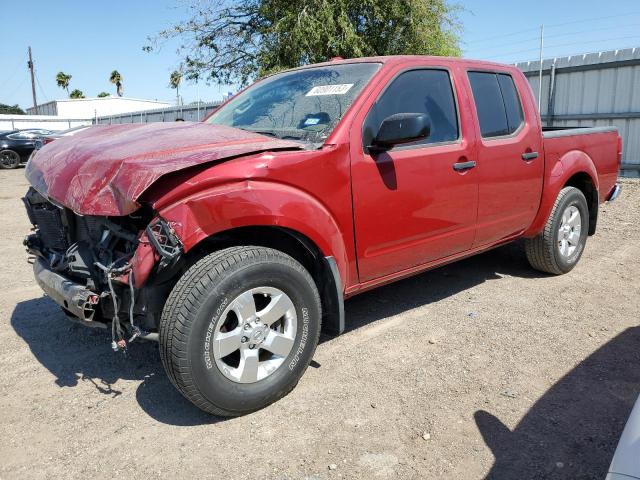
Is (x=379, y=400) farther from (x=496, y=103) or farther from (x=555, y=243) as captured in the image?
(x=555, y=243)

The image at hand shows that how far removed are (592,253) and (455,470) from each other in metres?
4.32

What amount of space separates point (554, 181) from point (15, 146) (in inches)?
718

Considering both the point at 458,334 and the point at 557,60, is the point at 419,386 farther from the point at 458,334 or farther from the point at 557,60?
the point at 557,60

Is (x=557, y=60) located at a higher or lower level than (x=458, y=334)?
higher

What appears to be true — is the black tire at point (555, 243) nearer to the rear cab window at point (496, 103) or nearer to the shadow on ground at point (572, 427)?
the rear cab window at point (496, 103)

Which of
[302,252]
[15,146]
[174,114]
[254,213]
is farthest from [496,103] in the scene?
[174,114]

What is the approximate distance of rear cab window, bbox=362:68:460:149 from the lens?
342 centimetres

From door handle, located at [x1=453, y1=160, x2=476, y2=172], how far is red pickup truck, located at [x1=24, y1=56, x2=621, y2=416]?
1 cm

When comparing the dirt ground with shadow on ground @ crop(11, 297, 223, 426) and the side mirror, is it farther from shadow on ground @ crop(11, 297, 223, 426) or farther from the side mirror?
the side mirror

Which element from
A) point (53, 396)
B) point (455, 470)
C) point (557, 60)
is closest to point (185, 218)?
point (53, 396)

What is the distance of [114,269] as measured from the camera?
2633 mm

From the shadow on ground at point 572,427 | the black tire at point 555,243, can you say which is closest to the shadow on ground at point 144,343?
the black tire at point 555,243

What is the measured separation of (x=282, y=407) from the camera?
9.93 ft

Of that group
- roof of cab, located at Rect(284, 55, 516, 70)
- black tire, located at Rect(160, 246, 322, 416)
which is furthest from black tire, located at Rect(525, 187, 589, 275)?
black tire, located at Rect(160, 246, 322, 416)
